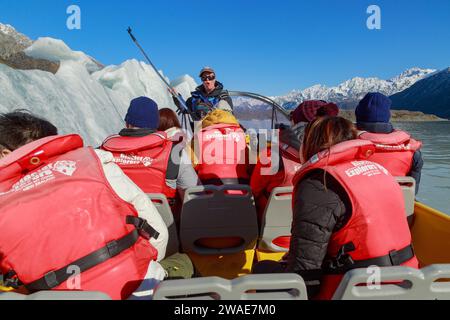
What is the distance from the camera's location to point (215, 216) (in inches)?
94.5

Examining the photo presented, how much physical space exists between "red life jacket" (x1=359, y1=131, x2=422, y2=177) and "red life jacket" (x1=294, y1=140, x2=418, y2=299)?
1.29 metres

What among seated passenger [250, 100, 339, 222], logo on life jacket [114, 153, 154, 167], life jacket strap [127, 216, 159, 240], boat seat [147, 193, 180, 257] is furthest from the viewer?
seated passenger [250, 100, 339, 222]

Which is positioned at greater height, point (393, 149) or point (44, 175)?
point (44, 175)

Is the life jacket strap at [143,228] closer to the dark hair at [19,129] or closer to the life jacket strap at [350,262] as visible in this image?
the dark hair at [19,129]

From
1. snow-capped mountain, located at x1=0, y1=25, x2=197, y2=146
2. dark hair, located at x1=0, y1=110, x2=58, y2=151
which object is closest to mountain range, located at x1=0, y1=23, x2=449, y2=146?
snow-capped mountain, located at x1=0, y1=25, x2=197, y2=146

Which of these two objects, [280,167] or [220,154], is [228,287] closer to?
[280,167]

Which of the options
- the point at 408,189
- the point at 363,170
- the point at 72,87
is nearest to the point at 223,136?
the point at 408,189

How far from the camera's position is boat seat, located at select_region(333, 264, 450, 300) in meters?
1.15

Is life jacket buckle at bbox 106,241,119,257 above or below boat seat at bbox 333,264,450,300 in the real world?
above

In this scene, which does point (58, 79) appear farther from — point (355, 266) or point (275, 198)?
point (355, 266)

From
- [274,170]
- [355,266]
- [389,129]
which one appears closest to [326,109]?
[389,129]

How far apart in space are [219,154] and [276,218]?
0.84 m

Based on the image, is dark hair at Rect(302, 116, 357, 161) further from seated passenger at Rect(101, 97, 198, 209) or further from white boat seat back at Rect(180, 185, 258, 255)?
seated passenger at Rect(101, 97, 198, 209)

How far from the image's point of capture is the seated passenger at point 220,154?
117 inches
